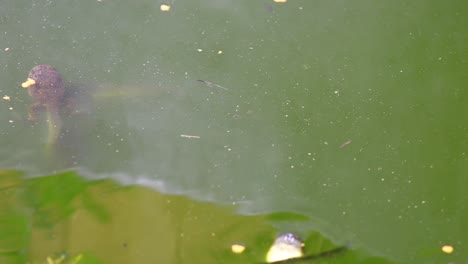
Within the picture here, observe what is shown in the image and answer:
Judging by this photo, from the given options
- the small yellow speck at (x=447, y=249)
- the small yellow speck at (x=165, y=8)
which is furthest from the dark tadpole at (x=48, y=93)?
the small yellow speck at (x=447, y=249)

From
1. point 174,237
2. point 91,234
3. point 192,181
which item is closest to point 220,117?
point 192,181

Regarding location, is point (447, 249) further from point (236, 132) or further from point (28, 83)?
point (28, 83)

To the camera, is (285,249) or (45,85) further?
(45,85)

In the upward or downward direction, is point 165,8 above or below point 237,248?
above

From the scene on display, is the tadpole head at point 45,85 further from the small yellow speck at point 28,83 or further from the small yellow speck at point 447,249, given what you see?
the small yellow speck at point 447,249

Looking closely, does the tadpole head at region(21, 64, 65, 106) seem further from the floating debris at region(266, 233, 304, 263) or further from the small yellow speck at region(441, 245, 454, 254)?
the small yellow speck at region(441, 245, 454, 254)

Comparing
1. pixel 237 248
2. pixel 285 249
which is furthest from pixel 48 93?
pixel 285 249

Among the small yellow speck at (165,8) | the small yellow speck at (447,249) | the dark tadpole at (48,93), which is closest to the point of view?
the small yellow speck at (447,249)

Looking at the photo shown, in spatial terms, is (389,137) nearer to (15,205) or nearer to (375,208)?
(375,208)

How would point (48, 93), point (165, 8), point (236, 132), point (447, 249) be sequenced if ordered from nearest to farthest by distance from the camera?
point (447, 249), point (236, 132), point (48, 93), point (165, 8)
